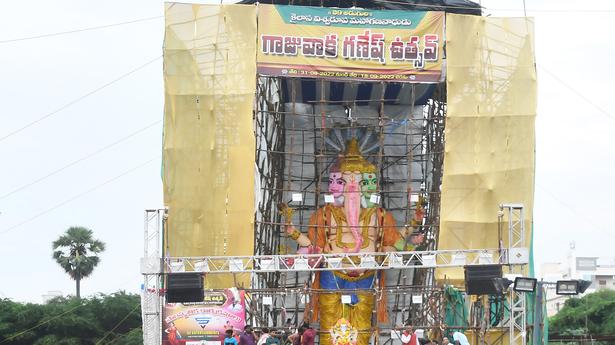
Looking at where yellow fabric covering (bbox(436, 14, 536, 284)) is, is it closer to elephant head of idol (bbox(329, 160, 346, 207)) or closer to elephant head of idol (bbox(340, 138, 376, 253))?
elephant head of idol (bbox(340, 138, 376, 253))

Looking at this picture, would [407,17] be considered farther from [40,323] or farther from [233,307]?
[40,323]

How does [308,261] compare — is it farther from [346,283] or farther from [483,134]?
[483,134]

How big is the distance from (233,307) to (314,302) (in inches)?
192

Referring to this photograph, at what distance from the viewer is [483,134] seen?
27.0m

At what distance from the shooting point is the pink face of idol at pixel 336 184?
28328 mm

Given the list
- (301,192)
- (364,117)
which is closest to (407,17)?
(364,117)

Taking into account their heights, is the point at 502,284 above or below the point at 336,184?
below

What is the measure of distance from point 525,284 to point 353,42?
10070mm

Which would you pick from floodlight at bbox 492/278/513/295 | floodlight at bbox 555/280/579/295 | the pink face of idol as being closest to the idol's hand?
the pink face of idol

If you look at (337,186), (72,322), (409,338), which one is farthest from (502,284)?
(72,322)

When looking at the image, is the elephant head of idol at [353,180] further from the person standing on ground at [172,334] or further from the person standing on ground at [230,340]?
the person standing on ground at [230,340]

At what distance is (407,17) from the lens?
1079 inches

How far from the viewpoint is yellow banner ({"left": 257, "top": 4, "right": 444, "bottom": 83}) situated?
27.0 meters

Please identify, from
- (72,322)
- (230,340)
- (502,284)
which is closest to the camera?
(230,340)
